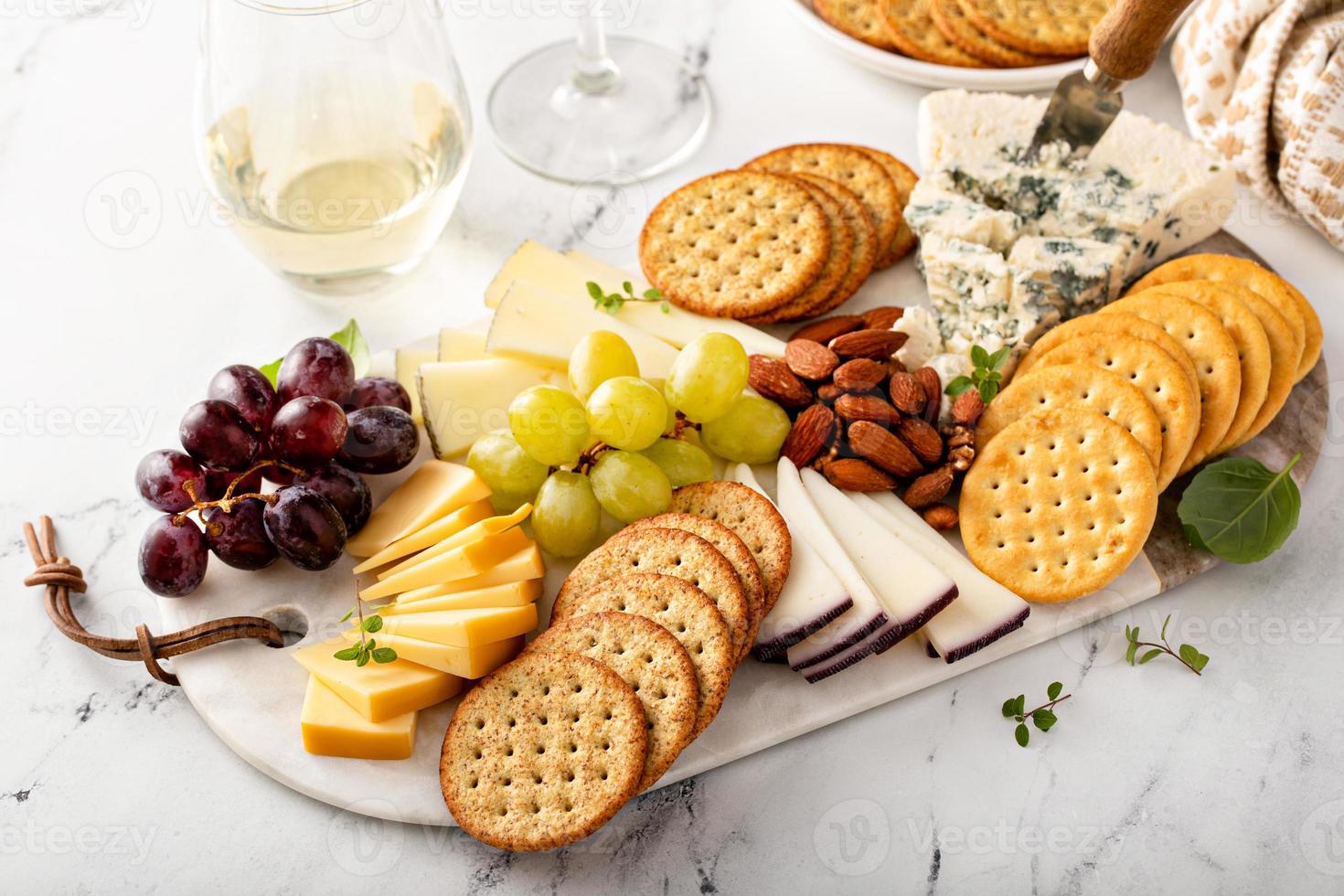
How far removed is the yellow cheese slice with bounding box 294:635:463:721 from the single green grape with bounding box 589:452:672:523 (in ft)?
0.85

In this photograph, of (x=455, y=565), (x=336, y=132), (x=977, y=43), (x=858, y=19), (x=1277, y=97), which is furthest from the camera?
(x=858, y=19)

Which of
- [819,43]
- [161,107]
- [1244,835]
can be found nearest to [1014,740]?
[1244,835]

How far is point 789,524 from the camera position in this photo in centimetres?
134

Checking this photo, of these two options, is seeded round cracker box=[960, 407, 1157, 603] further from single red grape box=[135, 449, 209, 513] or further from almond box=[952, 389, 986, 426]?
single red grape box=[135, 449, 209, 513]

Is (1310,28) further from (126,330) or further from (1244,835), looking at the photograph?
(126,330)

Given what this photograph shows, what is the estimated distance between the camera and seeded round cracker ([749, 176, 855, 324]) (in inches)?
62.6

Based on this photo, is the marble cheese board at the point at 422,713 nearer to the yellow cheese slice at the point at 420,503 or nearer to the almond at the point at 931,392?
the yellow cheese slice at the point at 420,503

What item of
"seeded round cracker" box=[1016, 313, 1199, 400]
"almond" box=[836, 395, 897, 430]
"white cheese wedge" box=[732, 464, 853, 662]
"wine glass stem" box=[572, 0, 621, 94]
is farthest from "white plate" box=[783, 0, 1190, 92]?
"white cheese wedge" box=[732, 464, 853, 662]

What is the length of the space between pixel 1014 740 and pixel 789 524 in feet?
1.10

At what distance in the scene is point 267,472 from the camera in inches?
53.7

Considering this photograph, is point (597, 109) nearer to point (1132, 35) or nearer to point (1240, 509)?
point (1132, 35)

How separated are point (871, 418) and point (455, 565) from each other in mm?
515

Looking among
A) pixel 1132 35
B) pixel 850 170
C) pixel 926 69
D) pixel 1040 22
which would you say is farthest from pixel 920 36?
pixel 1132 35

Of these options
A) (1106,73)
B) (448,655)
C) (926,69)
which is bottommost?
(448,655)
